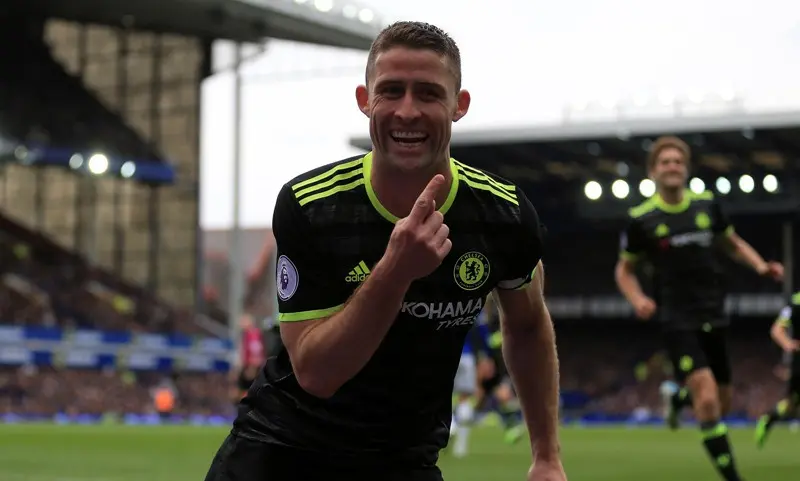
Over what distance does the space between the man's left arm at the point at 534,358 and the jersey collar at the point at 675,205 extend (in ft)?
19.4

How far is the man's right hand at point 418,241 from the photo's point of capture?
9.37 feet

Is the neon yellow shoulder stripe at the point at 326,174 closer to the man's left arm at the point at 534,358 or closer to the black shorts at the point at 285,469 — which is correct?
the man's left arm at the point at 534,358

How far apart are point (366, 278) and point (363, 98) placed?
47 centimetres

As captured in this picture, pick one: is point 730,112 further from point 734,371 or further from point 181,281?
point 181,281

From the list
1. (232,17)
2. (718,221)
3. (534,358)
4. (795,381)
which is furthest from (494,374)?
(232,17)

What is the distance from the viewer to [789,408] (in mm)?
14203

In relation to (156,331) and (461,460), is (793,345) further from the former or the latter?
Answer: (156,331)

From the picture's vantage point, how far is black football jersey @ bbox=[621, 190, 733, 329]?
935 cm

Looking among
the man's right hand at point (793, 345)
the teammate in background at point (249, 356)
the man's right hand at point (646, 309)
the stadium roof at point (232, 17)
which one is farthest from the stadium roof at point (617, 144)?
the man's right hand at point (646, 309)

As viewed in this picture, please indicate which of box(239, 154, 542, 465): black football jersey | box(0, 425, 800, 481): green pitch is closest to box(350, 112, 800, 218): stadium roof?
box(0, 425, 800, 481): green pitch

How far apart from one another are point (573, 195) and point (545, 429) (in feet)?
135

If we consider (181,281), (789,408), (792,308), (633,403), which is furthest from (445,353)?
(181,281)

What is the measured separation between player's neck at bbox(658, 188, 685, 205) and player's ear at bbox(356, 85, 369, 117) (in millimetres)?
6241

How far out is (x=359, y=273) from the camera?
10.9 feet
